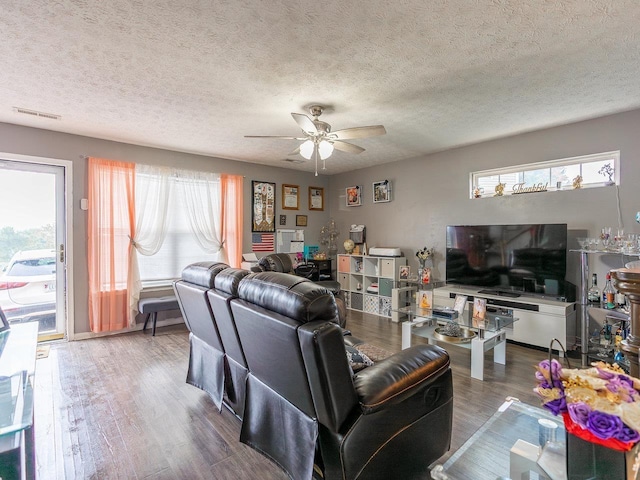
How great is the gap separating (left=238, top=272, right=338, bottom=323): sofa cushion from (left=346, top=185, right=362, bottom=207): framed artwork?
14.7 feet

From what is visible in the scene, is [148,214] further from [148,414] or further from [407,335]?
[407,335]

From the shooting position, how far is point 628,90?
2.73 meters

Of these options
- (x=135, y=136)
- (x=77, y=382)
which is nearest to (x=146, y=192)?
(x=135, y=136)

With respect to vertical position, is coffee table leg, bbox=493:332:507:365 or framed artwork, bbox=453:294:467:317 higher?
framed artwork, bbox=453:294:467:317

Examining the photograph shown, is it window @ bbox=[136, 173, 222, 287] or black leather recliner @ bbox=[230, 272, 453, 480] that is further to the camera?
window @ bbox=[136, 173, 222, 287]

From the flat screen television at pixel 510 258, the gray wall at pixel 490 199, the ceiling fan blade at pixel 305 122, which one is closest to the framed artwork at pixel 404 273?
the gray wall at pixel 490 199

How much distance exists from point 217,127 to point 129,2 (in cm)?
197

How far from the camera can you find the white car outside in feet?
11.9

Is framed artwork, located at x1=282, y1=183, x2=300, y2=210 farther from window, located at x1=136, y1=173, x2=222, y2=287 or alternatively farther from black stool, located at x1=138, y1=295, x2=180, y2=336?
black stool, located at x1=138, y1=295, x2=180, y2=336

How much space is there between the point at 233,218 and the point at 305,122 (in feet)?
9.46

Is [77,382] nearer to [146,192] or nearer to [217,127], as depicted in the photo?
[146,192]

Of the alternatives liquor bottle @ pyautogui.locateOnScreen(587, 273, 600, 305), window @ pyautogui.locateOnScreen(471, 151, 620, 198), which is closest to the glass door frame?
window @ pyautogui.locateOnScreen(471, 151, 620, 198)

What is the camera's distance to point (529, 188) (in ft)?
12.9

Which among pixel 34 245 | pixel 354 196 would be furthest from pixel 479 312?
pixel 34 245
